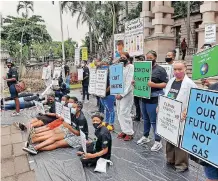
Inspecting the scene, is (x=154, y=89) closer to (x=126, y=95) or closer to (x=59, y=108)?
(x=126, y=95)

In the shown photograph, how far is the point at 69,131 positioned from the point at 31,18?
35.5 m

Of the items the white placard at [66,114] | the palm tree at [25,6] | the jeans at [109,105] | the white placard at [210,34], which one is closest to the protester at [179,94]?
the white placard at [66,114]

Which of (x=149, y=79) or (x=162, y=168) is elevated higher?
(x=149, y=79)

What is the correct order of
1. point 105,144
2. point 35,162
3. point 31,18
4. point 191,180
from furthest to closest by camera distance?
point 31,18, point 35,162, point 105,144, point 191,180

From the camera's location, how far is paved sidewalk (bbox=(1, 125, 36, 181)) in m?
4.02

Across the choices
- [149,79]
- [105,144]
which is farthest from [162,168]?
[149,79]

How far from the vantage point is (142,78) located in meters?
4.71

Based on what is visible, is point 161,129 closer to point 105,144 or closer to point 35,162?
point 105,144

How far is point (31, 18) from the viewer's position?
37.2 metres

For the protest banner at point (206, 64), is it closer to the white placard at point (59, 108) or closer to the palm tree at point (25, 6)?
the white placard at point (59, 108)

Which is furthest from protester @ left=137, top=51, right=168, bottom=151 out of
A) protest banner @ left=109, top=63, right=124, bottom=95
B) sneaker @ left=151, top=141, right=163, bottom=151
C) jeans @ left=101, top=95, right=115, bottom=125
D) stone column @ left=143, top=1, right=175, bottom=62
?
stone column @ left=143, top=1, right=175, bottom=62

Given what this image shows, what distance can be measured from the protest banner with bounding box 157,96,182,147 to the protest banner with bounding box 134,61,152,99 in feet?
2.67

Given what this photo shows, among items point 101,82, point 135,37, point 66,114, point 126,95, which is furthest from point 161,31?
point 66,114

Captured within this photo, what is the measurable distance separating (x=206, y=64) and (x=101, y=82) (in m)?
2.67
